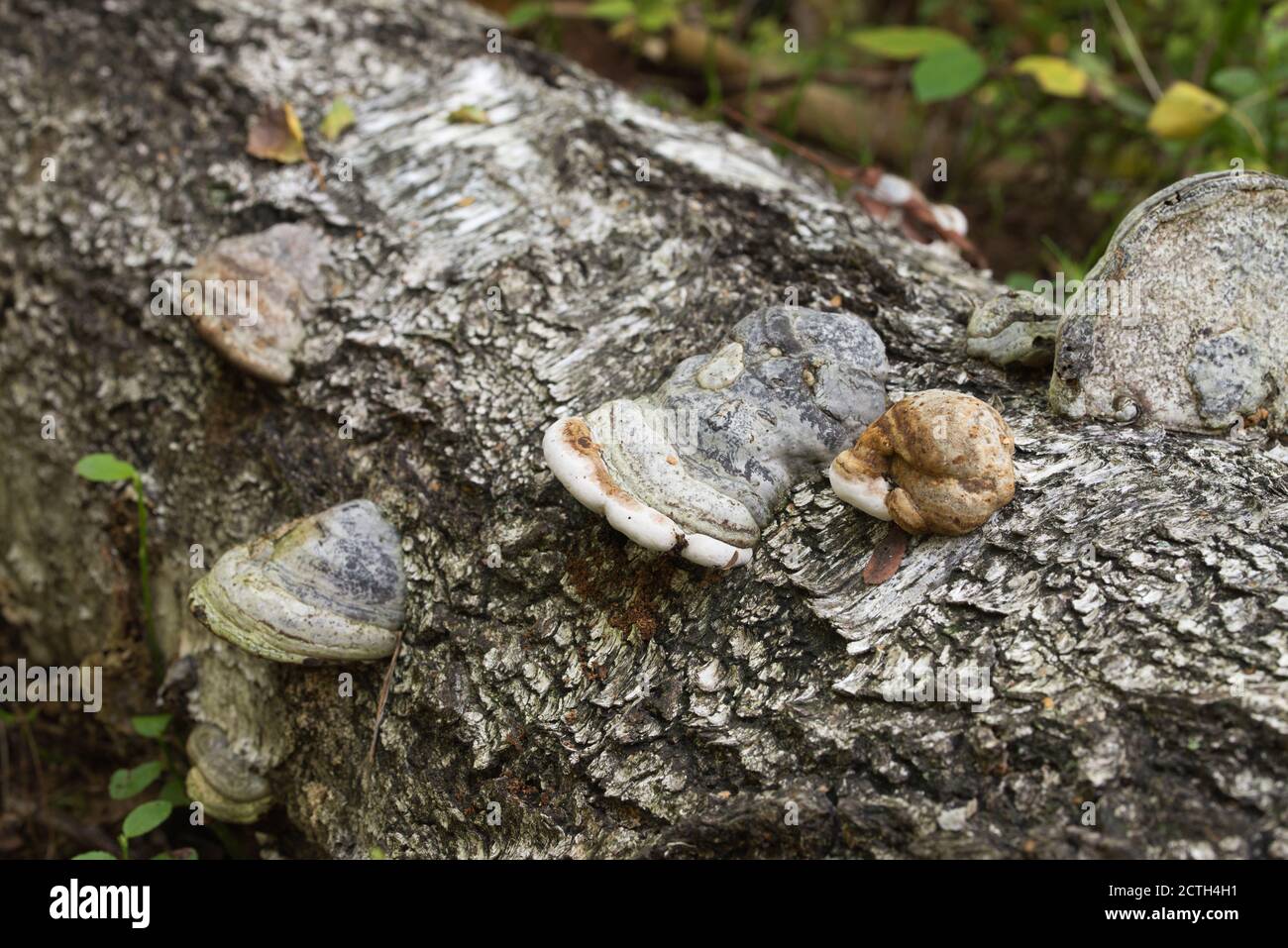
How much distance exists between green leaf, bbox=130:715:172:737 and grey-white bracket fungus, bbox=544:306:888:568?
169 centimetres

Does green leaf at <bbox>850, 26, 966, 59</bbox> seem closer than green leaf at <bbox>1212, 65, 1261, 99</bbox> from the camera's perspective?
No

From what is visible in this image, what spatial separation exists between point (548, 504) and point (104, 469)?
1502 mm

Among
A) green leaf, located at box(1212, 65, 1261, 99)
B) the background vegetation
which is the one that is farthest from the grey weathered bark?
green leaf, located at box(1212, 65, 1261, 99)

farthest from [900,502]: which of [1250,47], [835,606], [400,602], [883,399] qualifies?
[1250,47]

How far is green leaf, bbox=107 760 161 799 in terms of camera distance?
3209 mm

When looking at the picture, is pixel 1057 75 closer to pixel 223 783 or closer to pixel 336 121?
pixel 336 121

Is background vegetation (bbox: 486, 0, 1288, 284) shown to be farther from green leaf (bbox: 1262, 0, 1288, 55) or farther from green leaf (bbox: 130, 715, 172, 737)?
green leaf (bbox: 130, 715, 172, 737)

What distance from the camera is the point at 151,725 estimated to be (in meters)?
3.22

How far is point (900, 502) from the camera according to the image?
6.95 ft

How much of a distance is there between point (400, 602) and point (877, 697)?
121 centimetres
